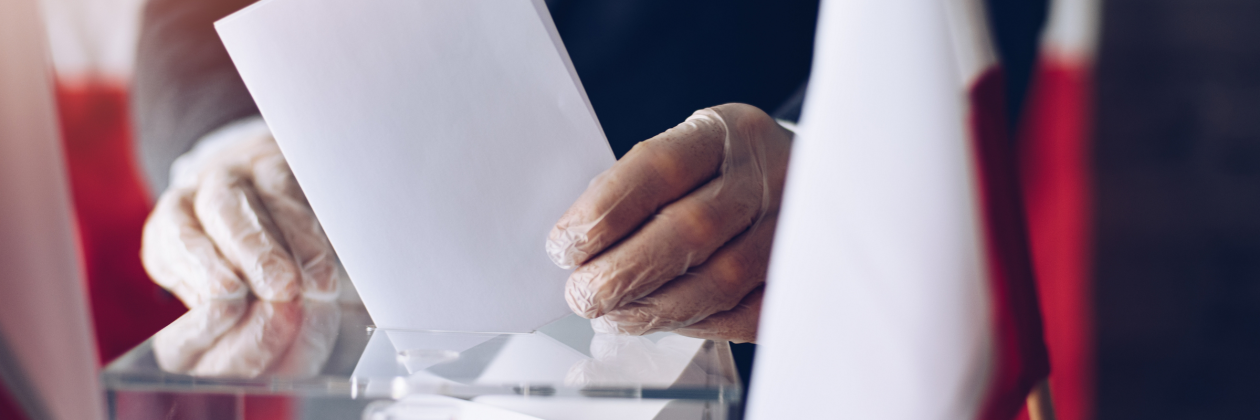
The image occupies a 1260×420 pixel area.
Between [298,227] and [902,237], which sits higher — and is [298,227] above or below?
above

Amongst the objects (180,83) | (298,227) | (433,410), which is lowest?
(433,410)

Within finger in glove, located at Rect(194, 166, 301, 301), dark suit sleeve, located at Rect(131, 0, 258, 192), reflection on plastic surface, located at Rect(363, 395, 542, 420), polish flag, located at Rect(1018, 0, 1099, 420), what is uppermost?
dark suit sleeve, located at Rect(131, 0, 258, 192)

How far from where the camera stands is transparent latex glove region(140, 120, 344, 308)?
542mm

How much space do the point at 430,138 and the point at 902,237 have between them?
0.96 ft

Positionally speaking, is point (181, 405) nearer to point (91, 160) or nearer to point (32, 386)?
point (32, 386)

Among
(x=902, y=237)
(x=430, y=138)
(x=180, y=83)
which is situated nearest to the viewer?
(x=902, y=237)

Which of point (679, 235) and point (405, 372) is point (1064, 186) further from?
point (405, 372)

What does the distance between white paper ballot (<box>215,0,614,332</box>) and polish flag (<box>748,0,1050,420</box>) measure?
19cm

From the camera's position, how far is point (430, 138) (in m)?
0.42

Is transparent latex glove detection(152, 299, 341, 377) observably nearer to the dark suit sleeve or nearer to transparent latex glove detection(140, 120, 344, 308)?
transparent latex glove detection(140, 120, 344, 308)

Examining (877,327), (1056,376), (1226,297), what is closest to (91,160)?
(877,327)

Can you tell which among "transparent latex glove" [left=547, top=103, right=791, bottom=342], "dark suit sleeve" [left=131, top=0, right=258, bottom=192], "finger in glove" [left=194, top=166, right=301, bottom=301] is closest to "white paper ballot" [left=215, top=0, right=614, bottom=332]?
"transparent latex glove" [left=547, top=103, right=791, bottom=342]

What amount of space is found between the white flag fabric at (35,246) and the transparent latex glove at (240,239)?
0.61 ft

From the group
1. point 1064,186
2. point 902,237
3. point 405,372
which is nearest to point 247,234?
point 405,372
